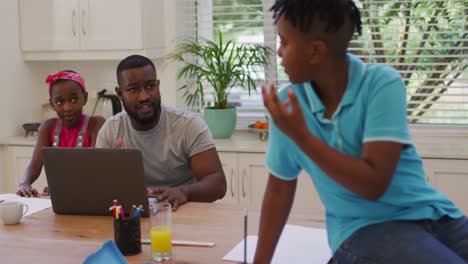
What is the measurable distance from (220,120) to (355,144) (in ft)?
8.14

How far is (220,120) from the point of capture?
12.6ft

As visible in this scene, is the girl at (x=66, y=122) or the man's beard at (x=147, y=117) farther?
the girl at (x=66, y=122)

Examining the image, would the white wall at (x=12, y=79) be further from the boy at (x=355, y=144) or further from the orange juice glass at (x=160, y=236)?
the boy at (x=355, y=144)

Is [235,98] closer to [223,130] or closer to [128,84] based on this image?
[223,130]

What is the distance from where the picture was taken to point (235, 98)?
421 cm

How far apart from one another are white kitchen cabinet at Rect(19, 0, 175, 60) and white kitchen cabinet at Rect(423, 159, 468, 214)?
177 cm

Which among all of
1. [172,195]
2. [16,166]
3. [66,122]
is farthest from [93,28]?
[172,195]

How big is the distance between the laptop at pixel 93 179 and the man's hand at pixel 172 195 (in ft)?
0.47

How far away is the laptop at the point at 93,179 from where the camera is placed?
2072 millimetres

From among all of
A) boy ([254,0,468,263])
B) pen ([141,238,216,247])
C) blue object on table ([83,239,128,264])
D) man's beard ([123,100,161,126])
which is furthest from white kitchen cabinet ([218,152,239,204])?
boy ([254,0,468,263])

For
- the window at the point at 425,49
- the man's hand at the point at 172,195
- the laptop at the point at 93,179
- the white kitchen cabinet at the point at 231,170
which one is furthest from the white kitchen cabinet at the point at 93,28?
the laptop at the point at 93,179

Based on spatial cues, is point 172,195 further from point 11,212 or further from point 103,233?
point 11,212

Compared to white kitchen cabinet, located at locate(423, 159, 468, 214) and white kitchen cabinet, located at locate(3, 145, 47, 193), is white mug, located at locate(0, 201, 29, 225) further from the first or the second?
white kitchen cabinet, located at locate(423, 159, 468, 214)

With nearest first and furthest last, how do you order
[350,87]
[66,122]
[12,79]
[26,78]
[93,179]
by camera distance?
[350,87], [93,179], [66,122], [12,79], [26,78]
